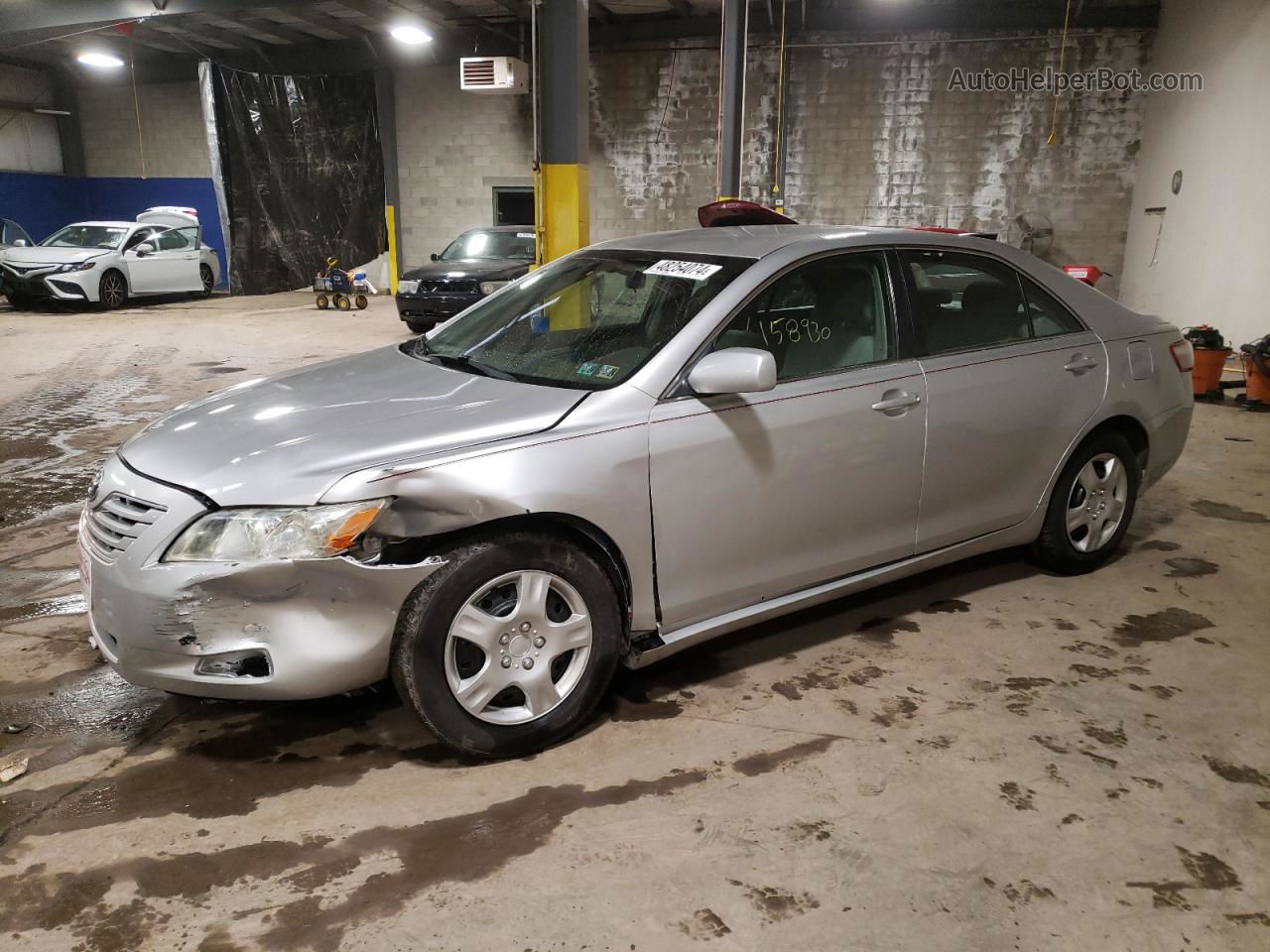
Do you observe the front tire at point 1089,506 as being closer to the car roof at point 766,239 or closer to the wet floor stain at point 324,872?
the car roof at point 766,239

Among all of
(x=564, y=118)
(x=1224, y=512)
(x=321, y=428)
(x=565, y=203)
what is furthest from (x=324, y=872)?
(x=564, y=118)

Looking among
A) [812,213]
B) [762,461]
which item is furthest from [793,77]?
[762,461]

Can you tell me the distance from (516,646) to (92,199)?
24160mm

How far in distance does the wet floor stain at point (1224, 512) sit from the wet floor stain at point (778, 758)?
332 cm

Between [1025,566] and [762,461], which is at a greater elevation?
[762,461]

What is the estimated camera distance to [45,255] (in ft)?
47.0

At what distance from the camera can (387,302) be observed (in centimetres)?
1730

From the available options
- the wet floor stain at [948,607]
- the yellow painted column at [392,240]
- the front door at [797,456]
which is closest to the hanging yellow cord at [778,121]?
the yellow painted column at [392,240]

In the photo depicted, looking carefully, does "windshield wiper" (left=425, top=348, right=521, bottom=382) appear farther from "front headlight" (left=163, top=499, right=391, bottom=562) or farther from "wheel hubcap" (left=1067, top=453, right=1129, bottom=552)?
"wheel hubcap" (left=1067, top=453, right=1129, bottom=552)

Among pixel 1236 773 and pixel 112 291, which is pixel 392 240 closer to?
pixel 112 291

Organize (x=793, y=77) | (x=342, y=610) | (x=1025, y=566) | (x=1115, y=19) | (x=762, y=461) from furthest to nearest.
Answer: (x=793, y=77) < (x=1115, y=19) < (x=1025, y=566) < (x=762, y=461) < (x=342, y=610)

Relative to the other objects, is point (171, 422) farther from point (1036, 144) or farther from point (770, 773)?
point (1036, 144)

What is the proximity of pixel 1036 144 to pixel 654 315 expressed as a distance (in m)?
14.7

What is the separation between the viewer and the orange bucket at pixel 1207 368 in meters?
8.01
